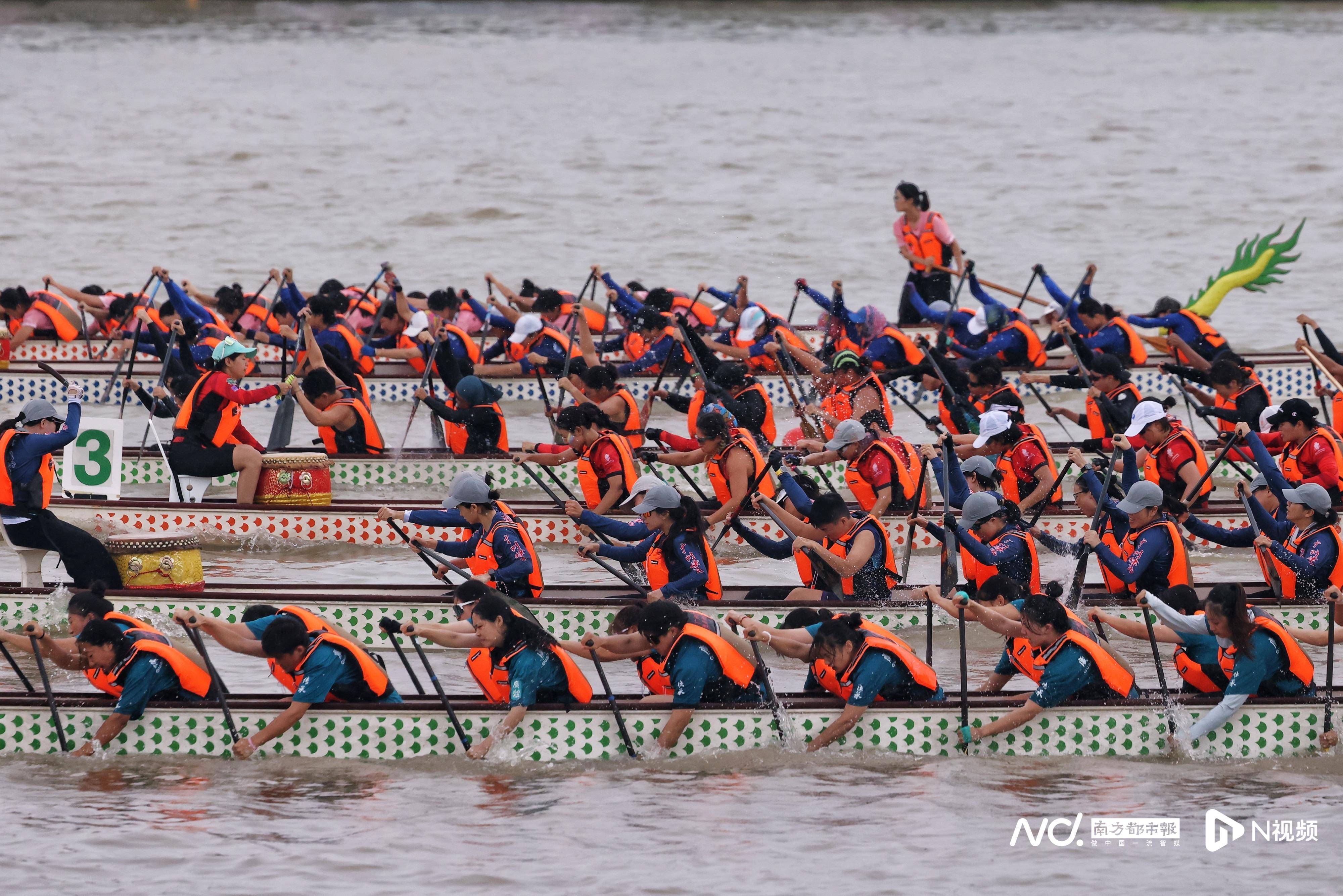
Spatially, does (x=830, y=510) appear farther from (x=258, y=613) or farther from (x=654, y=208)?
(x=654, y=208)

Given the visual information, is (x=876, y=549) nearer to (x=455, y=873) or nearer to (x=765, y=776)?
(x=765, y=776)

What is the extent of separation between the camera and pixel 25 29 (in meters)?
55.1

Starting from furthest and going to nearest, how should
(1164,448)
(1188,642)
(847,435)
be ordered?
(1164,448) < (847,435) < (1188,642)

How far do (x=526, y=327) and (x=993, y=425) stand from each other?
5805 mm

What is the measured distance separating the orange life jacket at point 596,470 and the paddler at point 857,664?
3332 mm

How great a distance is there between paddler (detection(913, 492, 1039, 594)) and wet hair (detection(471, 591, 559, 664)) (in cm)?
257

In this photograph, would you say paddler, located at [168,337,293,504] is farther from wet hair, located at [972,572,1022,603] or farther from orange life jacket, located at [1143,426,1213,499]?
orange life jacket, located at [1143,426,1213,499]

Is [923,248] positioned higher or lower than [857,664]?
higher

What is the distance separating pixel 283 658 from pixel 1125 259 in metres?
21.9

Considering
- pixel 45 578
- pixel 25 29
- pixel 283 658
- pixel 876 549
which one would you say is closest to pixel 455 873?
pixel 283 658

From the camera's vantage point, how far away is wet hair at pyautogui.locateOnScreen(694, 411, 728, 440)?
1217 centimetres

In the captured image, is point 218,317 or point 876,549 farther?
point 218,317

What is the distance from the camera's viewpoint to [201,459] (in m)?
13.7

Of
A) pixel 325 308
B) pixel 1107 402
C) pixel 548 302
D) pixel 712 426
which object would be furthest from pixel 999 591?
pixel 548 302
